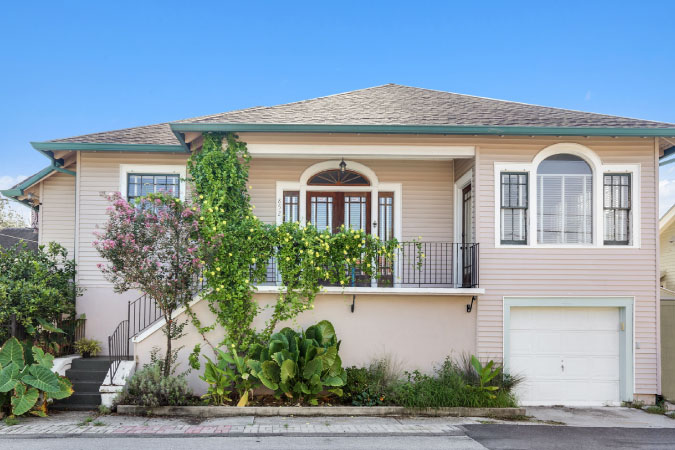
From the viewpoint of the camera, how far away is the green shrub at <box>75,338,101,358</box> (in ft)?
34.2

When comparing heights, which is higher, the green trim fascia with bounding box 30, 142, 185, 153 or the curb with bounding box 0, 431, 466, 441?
the green trim fascia with bounding box 30, 142, 185, 153

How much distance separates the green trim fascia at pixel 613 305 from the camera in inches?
401

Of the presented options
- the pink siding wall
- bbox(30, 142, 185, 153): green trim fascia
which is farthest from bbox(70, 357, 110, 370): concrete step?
the pink siding wall

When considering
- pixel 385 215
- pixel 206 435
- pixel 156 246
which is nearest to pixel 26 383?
pixel 156 246

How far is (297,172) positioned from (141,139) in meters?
3.22

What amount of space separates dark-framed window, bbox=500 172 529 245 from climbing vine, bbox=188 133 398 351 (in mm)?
2236

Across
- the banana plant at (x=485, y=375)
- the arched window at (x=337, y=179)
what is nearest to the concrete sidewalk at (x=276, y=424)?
the banana plant at (x=485, y=375)

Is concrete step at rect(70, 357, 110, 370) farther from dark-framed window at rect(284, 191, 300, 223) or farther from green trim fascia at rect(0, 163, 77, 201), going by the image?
dark-framed window at rect(284, 191, 300, 223)

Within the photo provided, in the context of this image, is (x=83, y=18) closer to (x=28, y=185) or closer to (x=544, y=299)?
(x=28, y=185)

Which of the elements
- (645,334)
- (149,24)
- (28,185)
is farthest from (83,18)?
(645,334)

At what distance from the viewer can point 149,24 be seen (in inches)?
771

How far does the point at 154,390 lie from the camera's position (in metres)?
8.80

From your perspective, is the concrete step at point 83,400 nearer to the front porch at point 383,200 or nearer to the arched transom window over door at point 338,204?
the front porch at point 383,200

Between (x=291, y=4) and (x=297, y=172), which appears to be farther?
(x=291, y=4)
